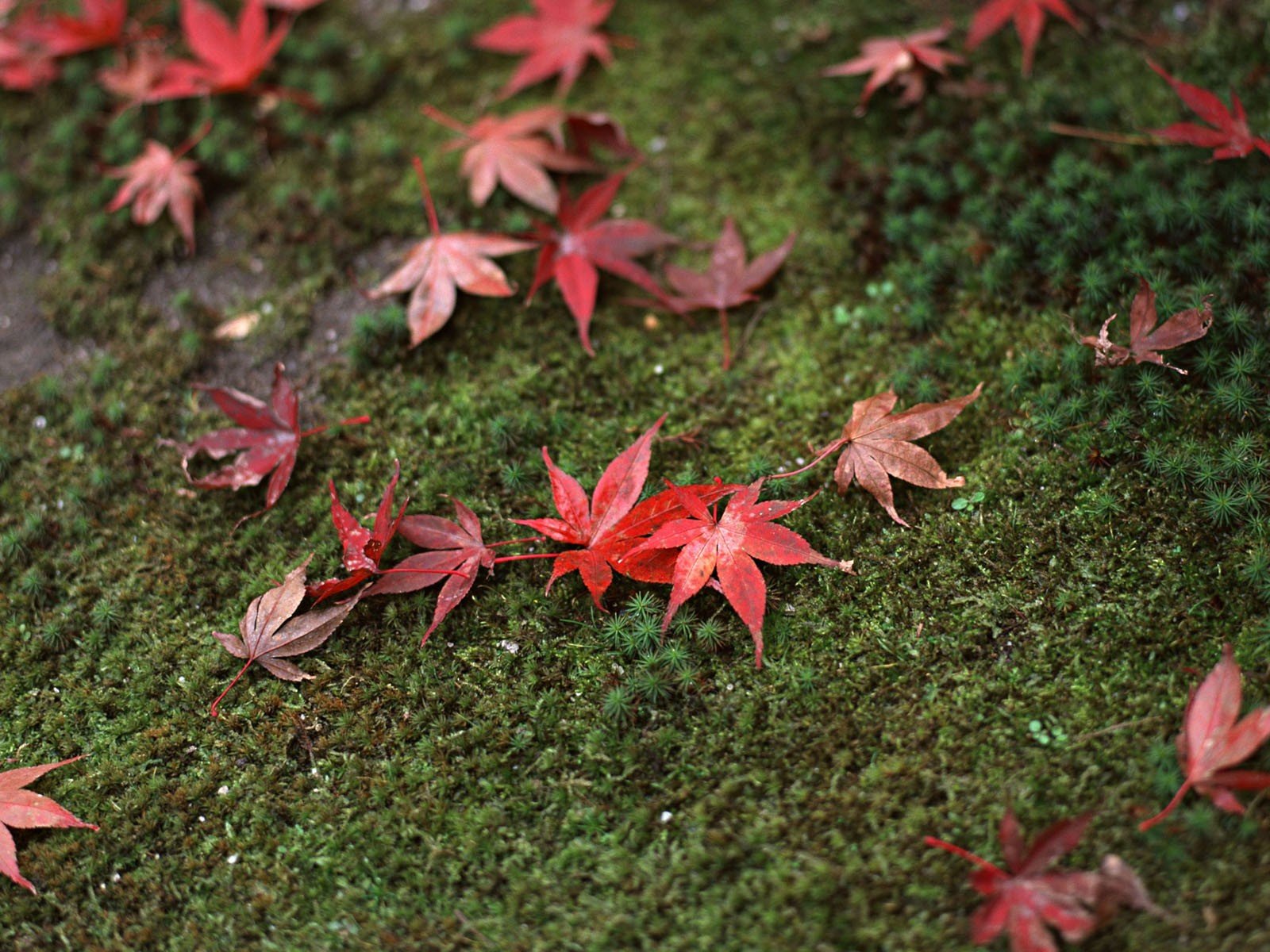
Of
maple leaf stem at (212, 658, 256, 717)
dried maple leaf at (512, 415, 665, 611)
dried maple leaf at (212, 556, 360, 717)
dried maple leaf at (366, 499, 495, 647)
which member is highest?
dried maple leaf at (512, 415, 665, 611)

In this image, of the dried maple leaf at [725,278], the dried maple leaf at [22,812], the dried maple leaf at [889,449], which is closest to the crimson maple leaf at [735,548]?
the dried maple leaf at [889,449]

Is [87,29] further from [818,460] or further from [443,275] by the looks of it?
[818,460]

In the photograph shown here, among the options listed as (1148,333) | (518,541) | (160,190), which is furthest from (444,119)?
(1148,333)

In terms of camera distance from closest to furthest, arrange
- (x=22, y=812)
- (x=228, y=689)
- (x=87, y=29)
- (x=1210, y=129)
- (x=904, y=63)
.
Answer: (x=22, y=812) < (x=228, y=689) < (x=1210, y=129) < (x=904, y=63) < (x=87, y=29)

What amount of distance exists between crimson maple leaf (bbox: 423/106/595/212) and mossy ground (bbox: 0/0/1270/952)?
0.45 feet

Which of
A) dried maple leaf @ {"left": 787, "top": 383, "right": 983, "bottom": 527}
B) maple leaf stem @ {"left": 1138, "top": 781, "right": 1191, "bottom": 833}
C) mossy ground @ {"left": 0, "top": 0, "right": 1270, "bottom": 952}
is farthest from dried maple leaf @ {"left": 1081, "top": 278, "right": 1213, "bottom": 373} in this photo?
maple leaf stem @ {"left": 1138, "top": 781, "right": 1191, "bottom": 833}

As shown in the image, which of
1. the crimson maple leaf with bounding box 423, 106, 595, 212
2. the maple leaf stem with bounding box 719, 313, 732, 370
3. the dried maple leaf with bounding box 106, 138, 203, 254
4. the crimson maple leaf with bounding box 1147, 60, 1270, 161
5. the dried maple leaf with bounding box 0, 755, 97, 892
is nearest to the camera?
the dried maple leaf with bounding box 0, 755, 97, 892

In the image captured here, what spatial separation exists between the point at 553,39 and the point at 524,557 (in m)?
2.07

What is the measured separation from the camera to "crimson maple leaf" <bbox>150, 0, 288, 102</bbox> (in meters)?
3.45

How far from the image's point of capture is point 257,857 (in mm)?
2189

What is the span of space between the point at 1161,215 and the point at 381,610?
2496 mm

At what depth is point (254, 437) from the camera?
110 inches

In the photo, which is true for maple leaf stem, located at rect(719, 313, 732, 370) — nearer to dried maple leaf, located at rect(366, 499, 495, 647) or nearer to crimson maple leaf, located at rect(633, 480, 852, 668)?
crimson maple leaf, located at rect(633, 480, 852, 668)

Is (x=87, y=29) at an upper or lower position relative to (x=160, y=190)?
upper
